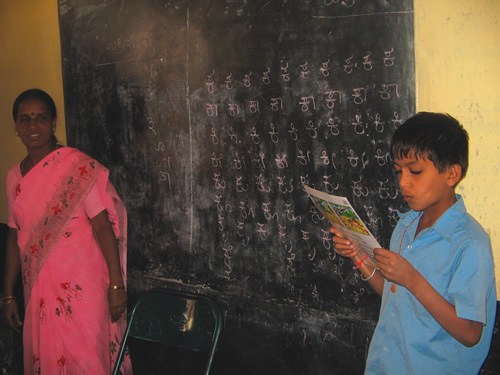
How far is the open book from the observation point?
1552mm

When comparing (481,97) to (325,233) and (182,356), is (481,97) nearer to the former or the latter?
(325,233)

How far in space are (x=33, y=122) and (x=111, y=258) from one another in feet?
2.56

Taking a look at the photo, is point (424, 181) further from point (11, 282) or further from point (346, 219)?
point (11, 282)

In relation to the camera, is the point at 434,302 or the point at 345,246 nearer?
the point at 434,302

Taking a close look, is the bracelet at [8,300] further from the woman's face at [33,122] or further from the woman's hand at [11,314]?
the woman's face at [33,122]

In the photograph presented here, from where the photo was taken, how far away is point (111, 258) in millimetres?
2559

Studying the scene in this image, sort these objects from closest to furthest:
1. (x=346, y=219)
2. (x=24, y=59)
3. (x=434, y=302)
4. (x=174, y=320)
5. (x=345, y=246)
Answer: (x=434, y=302) → (x=346, y=219) → (x=345, y=246) → (x=174, y=320) → (x=24, y=59)

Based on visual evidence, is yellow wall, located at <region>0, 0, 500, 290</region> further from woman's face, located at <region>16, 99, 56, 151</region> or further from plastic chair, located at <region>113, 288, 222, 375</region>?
woman's face, located at <region>16, 99, 56, 151</region>

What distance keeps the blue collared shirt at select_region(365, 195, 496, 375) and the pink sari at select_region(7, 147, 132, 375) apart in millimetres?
1482

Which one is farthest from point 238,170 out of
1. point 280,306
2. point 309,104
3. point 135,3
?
point 135,3

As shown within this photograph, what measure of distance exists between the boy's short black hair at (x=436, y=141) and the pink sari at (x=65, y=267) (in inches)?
62.6

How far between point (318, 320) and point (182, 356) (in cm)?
109

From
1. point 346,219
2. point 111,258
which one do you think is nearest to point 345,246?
point 346,219

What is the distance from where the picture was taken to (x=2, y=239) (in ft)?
14.3
